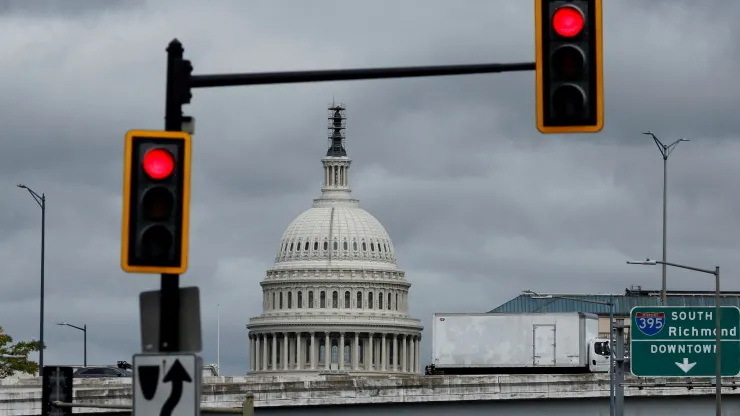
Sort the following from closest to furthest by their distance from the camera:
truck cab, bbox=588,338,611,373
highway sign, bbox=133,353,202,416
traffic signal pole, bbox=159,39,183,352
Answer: highway sign, bbox=133,353,202,416 < traffic signal pole, bbox=159,39,183,352 < truck cab, bbox=588,338,611,373

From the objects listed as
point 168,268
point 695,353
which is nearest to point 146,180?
point 168,268

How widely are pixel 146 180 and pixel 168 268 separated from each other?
821mm

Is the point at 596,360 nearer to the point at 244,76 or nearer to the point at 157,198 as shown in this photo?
the point at 244,76

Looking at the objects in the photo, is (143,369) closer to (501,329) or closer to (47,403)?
(47,403)

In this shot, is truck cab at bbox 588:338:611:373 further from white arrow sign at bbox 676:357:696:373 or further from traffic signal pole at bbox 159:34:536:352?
traffic signal pole at bbox 159:34:536:352

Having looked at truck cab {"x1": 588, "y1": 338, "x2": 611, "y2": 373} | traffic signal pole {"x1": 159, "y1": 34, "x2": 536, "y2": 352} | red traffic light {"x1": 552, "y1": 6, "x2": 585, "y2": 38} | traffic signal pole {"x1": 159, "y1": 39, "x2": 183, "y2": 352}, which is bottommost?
traffic signal pole {"x1": 159, "y1": 39, "x2": 183, "y2": 352}

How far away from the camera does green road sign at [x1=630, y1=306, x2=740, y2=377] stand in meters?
64.2

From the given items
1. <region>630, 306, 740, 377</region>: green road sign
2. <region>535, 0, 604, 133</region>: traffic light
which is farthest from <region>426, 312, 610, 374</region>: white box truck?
<region>535, 0, 604, 133</region>: traffic light

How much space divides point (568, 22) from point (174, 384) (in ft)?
16.7

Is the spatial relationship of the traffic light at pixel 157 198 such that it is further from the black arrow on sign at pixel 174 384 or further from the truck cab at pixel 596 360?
the truck cab at pixel 596 360

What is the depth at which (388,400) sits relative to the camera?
301 ft

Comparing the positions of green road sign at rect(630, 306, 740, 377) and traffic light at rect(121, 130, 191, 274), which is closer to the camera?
traffic light at rect(121, 130, 191, 274)

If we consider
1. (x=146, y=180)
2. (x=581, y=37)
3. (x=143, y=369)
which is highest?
(x=581, y=37)

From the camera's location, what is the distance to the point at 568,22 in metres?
21.9
